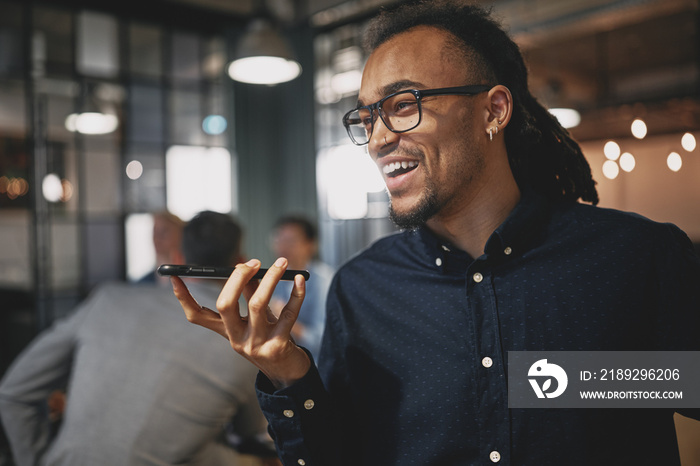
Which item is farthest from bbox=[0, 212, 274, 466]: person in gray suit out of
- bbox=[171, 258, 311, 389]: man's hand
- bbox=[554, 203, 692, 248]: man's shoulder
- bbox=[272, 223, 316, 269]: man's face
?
bbox=[272, 223, 316, 269]: man's face

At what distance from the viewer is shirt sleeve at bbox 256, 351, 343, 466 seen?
944 millimetres

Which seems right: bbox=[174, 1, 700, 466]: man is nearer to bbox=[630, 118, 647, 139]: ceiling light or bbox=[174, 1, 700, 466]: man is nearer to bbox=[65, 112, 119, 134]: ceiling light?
bbox=[65, 112, 119, 134]: ceiling light

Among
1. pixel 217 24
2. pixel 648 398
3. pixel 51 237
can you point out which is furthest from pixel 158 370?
pixel 217 24

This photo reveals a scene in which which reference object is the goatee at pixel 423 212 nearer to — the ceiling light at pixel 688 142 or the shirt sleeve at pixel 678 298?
the shirt sleeve at pixel 678 298

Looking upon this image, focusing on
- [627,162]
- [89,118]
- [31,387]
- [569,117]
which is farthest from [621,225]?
[569,117]

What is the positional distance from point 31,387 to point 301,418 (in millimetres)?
1407

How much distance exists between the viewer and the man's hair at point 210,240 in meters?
2.08

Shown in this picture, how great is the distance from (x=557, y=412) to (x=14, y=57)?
4499mm

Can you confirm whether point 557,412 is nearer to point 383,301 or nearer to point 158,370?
point 383,301

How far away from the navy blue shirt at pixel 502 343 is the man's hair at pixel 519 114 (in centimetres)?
11

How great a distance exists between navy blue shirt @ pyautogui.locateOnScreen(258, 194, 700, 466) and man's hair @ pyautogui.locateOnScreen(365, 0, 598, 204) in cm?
11

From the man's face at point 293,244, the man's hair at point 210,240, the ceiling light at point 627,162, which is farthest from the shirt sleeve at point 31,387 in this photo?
the ceiling light at point 627,162

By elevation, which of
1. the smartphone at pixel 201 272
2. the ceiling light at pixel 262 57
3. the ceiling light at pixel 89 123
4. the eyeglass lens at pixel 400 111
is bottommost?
the smartphone at pixel 201 272

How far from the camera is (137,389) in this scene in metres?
1.71
